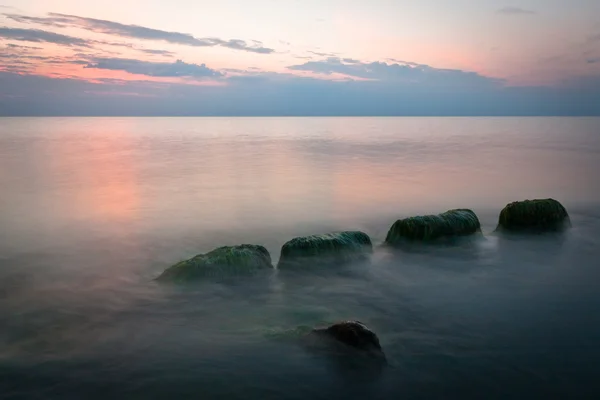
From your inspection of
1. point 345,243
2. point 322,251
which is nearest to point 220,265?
point 322,251

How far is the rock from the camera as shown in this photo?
6.10m

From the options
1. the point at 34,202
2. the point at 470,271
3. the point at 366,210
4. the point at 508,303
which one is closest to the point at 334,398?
the point at 508,303

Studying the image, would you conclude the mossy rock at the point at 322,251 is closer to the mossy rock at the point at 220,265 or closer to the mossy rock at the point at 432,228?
the mossy rock at the point at 220,265

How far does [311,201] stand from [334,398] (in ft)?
45.1

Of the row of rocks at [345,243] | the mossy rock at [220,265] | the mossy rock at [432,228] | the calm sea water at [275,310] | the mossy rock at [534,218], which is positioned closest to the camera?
the calm sea water at [275,310]

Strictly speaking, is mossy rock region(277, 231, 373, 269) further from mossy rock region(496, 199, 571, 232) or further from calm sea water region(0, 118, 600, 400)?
mossy rock region(496, 199, 571, 232)

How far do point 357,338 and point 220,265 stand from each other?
373 cm

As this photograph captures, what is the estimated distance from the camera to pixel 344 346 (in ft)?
20.1

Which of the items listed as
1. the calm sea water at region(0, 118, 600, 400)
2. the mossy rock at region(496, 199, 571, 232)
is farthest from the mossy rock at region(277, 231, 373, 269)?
the mossy rock at region(496, 199, 571, 232)

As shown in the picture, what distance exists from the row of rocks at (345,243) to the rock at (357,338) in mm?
3208

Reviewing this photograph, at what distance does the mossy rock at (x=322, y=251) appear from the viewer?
9727 mm

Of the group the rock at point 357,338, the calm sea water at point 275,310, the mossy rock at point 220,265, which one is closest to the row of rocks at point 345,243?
the mossy rock at point 220,265

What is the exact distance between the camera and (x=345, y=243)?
10.3 metres

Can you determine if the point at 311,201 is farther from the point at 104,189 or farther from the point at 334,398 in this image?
the point at 334,398
